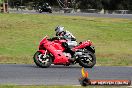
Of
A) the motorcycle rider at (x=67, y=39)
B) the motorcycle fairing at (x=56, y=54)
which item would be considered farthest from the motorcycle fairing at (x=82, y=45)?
the motorcycle fairing at (x=56, y=54)

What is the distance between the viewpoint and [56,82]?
45.4ft

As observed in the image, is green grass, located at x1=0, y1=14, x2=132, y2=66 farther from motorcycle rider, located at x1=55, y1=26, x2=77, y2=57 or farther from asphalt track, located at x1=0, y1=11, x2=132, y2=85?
asphalt track, located at x1=0, y1=11, x2=132, y2=85

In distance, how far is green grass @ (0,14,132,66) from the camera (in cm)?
2269

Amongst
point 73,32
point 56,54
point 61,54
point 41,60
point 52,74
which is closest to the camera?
point 52,74

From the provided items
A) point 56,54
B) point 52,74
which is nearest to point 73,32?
point 56,54

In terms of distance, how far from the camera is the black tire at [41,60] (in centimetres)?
1738

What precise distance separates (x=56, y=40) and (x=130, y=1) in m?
63.8

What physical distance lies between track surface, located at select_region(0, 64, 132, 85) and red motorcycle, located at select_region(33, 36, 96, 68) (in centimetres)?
24

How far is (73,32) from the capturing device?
34406 millimetres

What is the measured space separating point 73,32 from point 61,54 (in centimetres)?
1673

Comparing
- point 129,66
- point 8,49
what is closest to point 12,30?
point 8,49

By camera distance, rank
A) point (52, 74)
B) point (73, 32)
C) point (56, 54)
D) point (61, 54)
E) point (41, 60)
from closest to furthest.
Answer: point (52, 74) < point (41, 60) < point (56, 54) < point (61, 54) < point (73, 32)

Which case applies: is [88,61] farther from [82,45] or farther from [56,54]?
[56,54]

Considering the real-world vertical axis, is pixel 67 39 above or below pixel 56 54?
above
